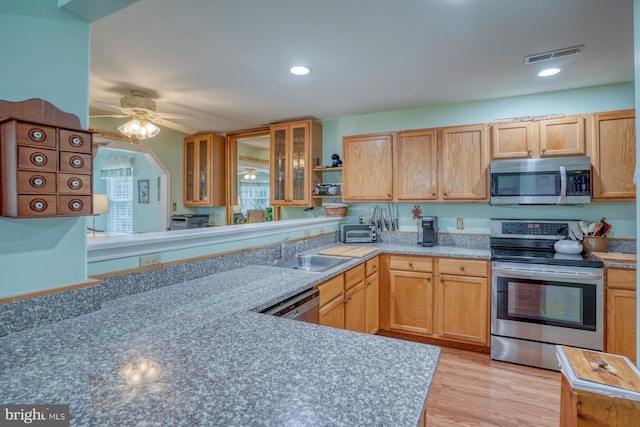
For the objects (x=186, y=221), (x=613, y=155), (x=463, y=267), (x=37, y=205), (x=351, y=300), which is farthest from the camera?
(x=186, y=221)

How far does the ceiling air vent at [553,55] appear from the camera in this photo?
2.20 metres

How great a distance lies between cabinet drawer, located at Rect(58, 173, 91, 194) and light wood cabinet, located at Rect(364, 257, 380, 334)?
2140mm

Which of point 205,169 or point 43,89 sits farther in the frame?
point 205,169

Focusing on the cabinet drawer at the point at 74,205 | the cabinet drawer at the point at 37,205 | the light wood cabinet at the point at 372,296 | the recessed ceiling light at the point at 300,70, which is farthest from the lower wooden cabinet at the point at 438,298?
the cabinet drawer at the point at 37,205

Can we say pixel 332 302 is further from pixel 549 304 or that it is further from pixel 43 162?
pixel 549 304

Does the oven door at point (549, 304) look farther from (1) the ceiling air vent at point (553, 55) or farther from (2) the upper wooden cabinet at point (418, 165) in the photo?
(1) the ceiling air vent at point (553, 55)

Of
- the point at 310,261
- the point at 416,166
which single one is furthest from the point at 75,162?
the point at 416,166

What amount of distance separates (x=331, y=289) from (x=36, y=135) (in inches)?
67.5

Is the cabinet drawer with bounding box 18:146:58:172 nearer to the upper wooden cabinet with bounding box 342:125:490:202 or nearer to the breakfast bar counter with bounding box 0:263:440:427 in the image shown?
the breakfast bar counter with bounding box 0:263:440:427

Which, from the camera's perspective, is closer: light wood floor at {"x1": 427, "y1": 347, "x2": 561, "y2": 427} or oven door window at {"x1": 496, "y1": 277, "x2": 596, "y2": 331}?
light wood floor at {"x1": 427, "y1": 347, "x2": 561, "y2": 427}

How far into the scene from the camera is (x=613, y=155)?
264 centimetres

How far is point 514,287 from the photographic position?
2654 mm

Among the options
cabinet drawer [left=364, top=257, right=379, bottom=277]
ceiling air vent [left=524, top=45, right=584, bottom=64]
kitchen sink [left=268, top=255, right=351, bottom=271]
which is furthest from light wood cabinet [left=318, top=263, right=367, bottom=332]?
ceiling air vent [left=524, top=45, right=584, bottom=64]

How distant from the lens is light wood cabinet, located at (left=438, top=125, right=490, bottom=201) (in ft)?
10.0
